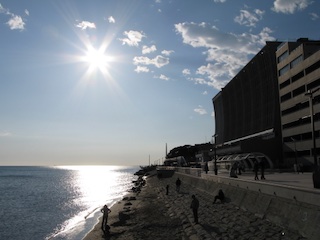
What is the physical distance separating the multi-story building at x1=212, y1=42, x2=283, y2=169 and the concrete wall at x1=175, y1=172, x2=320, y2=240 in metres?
40.8

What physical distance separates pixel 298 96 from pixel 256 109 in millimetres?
27935

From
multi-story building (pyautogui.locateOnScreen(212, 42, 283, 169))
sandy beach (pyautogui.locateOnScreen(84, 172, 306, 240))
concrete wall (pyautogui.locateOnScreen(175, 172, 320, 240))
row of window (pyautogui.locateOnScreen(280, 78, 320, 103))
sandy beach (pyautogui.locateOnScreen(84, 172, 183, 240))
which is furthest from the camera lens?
multi-story building (pyautogui.locateOnScreen(212, 42, 283, 169))

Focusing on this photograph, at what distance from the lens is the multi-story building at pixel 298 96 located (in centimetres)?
6269

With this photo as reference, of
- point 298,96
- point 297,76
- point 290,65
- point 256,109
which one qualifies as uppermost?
point 290,65

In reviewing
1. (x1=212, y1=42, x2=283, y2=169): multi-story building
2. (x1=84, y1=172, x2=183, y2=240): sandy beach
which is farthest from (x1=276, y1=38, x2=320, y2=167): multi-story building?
(x1=84, y1=172, x2=183, y2=240): sandy beach

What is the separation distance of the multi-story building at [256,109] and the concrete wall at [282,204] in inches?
1607

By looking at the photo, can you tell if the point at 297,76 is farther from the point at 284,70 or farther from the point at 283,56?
the point at 283,56

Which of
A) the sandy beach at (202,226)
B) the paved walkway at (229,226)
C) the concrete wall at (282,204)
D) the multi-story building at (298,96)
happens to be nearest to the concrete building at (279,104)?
the multi-story building at (298,96)

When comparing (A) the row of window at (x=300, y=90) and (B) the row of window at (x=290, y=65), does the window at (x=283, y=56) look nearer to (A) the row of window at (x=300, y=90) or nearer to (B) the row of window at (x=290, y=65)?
(B) the row of window at (x=290, y=65)

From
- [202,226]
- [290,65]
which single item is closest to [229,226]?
[202,226]

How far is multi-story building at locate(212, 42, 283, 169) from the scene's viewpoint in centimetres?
7956

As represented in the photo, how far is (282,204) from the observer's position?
55.5ft

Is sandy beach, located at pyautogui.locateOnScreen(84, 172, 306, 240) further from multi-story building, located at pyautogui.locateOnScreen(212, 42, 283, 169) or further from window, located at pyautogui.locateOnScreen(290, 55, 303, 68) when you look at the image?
window, located at pyautogui.locateOnScreen(290, 55, 303, 68)

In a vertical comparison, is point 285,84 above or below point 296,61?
below
